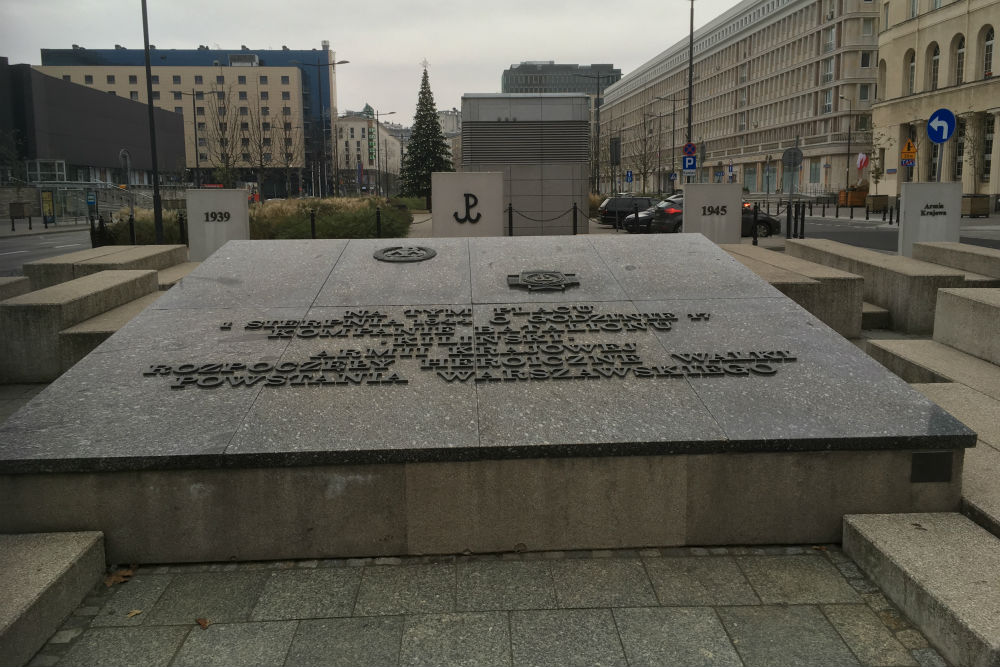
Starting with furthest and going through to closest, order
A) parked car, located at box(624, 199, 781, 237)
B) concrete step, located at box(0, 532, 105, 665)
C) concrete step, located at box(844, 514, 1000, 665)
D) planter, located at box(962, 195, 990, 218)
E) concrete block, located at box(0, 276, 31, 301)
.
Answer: planter, located at box(962, 195, 990, 218)
parked car, located at box(624, 199, 781, 237)
concrete block, located at box(0, 276, 31, 301)
concrete step, located at box(0, 532, 105, 665)
concrete step, located at box(844, 514, 1000, 665)

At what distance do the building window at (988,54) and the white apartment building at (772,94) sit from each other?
17.9 m

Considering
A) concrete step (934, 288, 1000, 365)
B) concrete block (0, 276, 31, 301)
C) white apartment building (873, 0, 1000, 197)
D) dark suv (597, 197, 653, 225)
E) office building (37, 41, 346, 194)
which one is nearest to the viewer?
concrete step (934, 288, 1000, 365)

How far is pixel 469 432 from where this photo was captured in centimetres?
466

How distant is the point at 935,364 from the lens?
725 centimetres

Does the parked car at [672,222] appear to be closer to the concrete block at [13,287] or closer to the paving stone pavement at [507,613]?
the concrete block at [13,287]

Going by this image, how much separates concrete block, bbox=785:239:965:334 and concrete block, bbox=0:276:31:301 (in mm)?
11498

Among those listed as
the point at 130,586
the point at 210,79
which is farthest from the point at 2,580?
the point at 210,79

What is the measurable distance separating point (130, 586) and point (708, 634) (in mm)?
2960

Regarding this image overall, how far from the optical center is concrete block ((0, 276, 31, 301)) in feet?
34.8

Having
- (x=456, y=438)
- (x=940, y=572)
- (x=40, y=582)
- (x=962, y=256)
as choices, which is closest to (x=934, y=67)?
(x=962, y=256)

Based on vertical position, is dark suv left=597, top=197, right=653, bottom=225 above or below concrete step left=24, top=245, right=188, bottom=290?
above

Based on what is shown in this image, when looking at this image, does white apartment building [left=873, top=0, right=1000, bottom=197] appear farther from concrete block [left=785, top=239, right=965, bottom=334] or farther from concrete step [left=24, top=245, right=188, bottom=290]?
concrete step [left=24, top=245, right=188, bottom=290]

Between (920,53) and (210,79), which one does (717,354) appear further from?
(210,79)

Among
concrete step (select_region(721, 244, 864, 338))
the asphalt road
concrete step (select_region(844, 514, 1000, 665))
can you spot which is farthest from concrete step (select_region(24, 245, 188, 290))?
concrete step (select_region(844, 514, 1000, 665))
